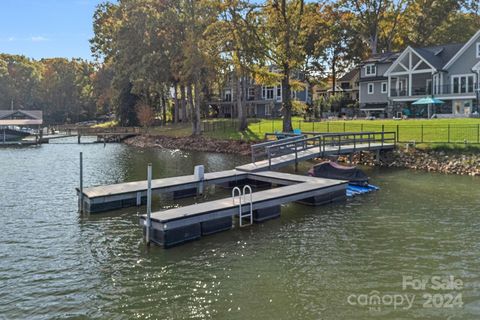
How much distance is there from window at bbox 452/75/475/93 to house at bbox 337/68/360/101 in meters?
25.5

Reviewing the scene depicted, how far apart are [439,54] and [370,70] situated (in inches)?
386

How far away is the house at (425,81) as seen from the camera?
165 feet

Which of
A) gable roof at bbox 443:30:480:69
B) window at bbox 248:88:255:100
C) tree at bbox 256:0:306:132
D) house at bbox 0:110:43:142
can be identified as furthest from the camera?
window at bbox 248:88:255:100

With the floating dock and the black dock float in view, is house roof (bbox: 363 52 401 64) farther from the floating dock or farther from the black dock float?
the black dock float

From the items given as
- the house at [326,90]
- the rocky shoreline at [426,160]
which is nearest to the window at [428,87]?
the rocky shoreline at [426,160]

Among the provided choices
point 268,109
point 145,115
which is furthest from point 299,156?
point 268,109

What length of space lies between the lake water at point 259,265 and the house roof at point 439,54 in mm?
37233

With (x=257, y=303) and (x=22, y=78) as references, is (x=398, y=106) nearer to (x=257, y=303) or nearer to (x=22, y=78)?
(x=257, y=303)

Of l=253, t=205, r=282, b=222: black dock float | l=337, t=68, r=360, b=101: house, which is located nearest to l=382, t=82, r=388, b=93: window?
l=337, t=68, r=360, b=101: house

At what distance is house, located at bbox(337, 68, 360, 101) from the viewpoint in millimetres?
77875

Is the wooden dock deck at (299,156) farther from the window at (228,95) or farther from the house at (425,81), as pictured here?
the window at (228,95)

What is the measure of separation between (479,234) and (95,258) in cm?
1197

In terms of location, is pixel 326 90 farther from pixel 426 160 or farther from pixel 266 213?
pixel 266 213

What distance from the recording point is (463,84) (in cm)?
5100
